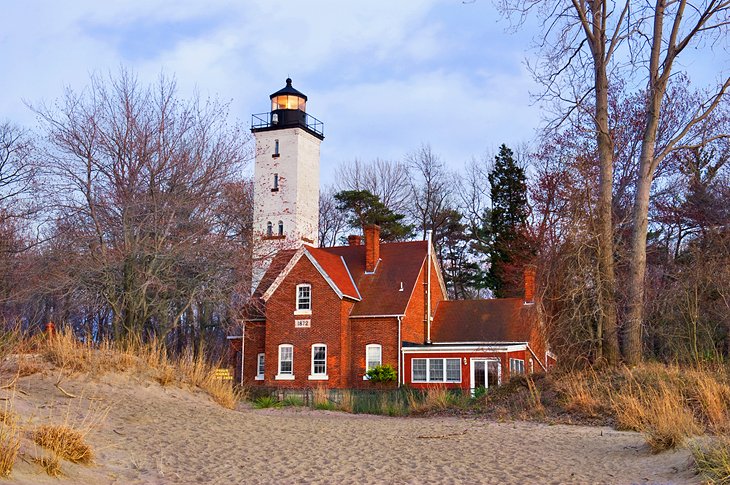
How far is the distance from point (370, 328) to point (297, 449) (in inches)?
915

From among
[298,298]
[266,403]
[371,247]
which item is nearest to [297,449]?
[266,403]

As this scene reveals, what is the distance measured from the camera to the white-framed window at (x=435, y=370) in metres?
33.0

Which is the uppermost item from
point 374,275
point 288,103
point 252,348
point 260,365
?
point 288,103

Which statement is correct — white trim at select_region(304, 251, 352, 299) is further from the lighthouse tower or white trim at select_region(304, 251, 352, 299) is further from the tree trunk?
the tree trunk

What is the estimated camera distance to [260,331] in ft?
120

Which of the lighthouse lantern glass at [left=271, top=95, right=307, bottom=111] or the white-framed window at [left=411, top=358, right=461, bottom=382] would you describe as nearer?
the white-framed window at [left=411, top=358, right=461, bottom=382]

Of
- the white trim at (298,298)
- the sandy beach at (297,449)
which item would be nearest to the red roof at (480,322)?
the white trim at (298,298)

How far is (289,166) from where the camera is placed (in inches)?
1750

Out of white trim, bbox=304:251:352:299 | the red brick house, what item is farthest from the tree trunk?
white trim, bbox=304:251:352:299

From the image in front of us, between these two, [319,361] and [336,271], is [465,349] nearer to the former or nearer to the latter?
[319,361]

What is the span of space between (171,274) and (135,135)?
441 cm

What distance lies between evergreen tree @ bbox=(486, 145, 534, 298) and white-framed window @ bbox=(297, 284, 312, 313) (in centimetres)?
1180

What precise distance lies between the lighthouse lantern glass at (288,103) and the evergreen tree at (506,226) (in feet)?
40.2

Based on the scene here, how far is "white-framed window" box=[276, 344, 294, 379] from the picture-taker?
34.7 m
